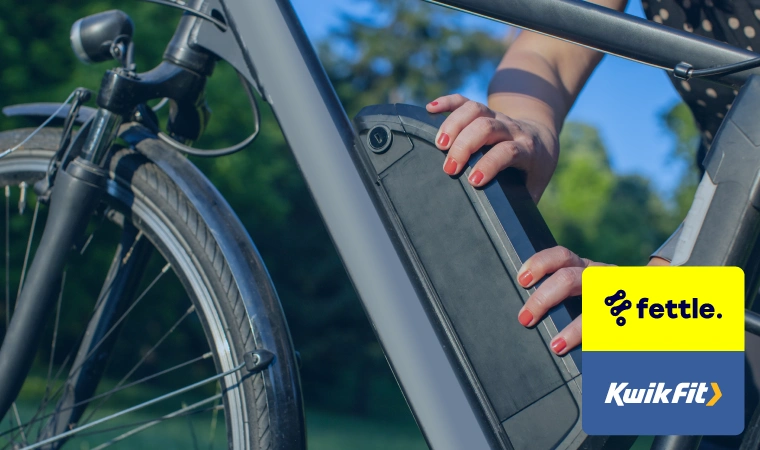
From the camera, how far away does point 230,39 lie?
1.45 meters

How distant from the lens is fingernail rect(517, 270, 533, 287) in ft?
3.73

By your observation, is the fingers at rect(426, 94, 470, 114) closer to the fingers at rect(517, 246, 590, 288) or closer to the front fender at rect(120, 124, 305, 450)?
the fingers at rect(517, 246, 590, 288)

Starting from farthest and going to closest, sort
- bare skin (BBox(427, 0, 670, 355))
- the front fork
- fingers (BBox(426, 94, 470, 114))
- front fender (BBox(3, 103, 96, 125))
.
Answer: front fender (BBox(3, 103, 96, 125))
the front fork
fingers (BBox(426, 94, 470, 114))
bare skin (BBox(427, 0, 670, 355))

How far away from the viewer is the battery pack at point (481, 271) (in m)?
1.12

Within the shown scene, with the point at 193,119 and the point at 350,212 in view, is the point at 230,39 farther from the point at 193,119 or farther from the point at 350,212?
the point at 350,212

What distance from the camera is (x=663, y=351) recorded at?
104cm

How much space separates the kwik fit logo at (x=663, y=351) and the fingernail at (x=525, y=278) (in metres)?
0.10

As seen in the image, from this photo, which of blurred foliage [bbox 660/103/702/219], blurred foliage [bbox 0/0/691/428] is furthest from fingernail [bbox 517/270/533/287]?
blurred foliage [bbox 660/103/702/219]

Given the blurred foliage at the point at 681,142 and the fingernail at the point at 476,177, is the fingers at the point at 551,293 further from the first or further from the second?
the blurred foliage at the point at 681,142

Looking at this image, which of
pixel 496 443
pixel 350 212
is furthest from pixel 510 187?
pixel 496 443

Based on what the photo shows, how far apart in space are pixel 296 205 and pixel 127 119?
23.6 metres

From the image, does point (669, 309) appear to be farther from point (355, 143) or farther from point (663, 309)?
point (355, 143)

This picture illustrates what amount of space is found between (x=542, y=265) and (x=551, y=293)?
5cm

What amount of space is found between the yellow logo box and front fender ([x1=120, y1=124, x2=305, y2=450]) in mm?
548
